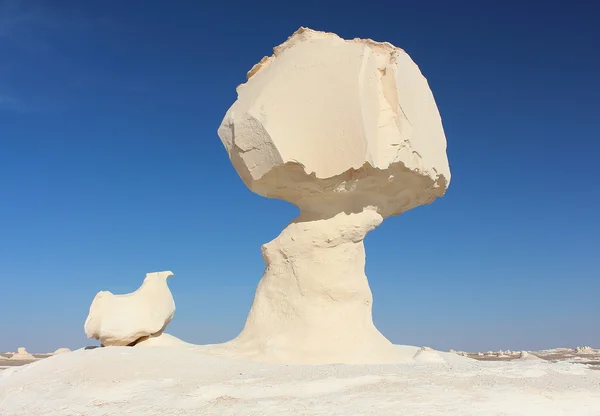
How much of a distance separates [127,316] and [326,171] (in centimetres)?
481

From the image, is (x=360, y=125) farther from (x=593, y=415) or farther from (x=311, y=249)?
(x=593, y=415)

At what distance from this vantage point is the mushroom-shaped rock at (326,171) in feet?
31.3

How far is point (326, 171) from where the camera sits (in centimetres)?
960

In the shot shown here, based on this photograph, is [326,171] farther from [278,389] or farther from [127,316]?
[127,316]

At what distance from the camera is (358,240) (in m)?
10.3

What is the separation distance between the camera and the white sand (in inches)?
215

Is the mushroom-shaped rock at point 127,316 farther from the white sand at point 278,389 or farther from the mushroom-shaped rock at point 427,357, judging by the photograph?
the mushroom-shaped rock at point 427,357

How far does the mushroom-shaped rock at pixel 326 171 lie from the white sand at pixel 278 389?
1.93m

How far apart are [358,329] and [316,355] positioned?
1046 millimetres

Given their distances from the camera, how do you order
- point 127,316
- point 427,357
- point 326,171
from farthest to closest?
1. point 127,316
2. point 427,357
3. point 326,171

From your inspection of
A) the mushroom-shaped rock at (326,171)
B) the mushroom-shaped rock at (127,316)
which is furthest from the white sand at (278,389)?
the mushroom-shaped rock at (127,316)

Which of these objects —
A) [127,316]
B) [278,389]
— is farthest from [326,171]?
[127,316]

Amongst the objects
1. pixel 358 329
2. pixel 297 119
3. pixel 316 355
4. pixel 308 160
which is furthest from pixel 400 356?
pixel 297 119

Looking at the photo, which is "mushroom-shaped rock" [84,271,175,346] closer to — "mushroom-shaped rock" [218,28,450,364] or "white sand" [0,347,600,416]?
"mushroom-shaped rock" [218,28,450,364]
